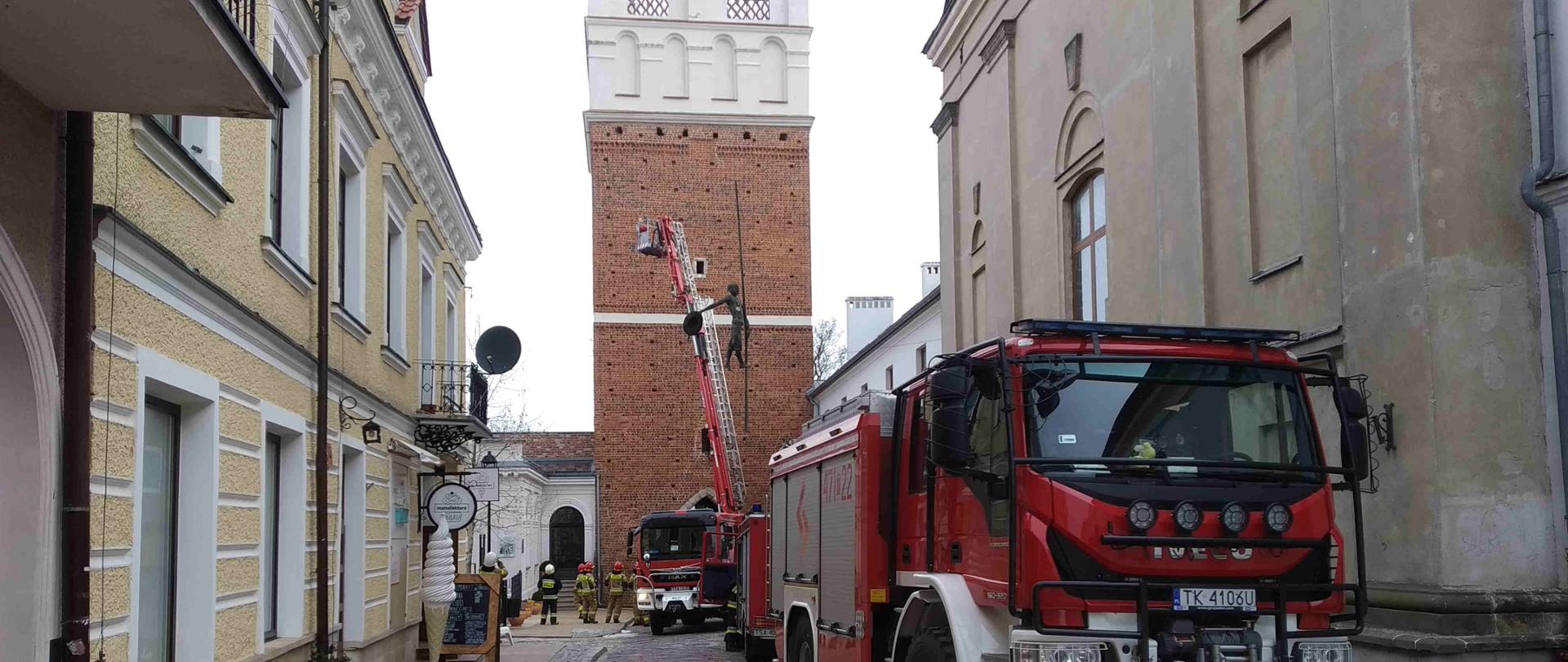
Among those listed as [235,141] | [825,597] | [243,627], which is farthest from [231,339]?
[825,597]

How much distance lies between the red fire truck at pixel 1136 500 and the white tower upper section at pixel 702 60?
35122mm

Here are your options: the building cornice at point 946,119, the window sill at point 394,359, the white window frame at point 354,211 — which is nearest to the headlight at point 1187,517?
the white window frame at point 354,211

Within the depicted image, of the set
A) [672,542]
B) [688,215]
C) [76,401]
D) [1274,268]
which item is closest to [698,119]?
[688,215]

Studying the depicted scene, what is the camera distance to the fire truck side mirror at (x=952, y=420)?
7543 mm

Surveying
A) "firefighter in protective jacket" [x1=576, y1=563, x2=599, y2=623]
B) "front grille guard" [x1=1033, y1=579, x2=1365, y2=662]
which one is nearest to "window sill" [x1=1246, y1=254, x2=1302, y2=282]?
"front grille guard" [x1=1033, y1=579, x2=1365, y2=662]

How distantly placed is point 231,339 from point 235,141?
4.08 ft

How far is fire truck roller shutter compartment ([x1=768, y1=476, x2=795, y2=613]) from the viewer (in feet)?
41.1

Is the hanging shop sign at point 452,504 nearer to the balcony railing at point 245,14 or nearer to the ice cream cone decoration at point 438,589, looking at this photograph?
the ice cream cone decoration at point 438,589

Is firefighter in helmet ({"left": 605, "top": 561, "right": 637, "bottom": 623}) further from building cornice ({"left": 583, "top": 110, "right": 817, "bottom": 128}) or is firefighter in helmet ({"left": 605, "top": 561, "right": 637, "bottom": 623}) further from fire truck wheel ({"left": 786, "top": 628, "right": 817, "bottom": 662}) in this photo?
fire truck wheel ({"left": 786, "top": 628, "right": 817, "bottom": 662})

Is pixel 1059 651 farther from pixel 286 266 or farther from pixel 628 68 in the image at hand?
pixel 628 68

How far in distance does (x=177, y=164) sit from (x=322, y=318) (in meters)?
3.92

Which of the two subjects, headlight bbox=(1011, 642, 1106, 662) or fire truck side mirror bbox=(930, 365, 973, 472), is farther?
fire truck side mirror bbox=(930, 365, 973, 472)

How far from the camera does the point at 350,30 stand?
12953 mm

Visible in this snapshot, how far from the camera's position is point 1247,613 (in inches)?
282
